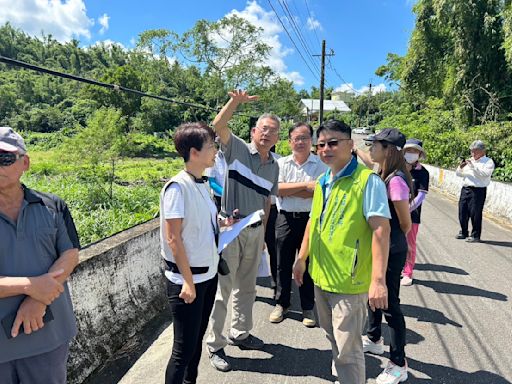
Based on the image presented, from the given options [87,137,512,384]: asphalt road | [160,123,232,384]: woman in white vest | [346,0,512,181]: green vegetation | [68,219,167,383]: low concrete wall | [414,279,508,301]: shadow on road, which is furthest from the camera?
[346,0,512,181]: green vegetation

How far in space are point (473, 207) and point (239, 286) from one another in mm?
5514

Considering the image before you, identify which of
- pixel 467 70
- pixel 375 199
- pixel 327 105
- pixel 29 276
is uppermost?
pixel 327 105

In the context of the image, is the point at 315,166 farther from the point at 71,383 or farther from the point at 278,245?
the point at 71,383

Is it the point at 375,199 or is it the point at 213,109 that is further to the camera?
the point at 213,109

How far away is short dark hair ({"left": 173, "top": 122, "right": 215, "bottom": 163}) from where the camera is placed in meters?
2.28

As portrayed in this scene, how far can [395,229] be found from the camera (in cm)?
291

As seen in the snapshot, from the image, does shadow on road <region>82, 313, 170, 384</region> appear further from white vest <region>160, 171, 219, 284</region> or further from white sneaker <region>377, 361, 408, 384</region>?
white sneaker <region>377, 361, 408, 384</region>

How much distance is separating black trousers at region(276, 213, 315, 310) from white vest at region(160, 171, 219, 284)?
158 centimetres

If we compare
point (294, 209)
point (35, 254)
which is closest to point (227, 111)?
point (294, 209)

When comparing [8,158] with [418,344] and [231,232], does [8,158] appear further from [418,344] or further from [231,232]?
[418,344]

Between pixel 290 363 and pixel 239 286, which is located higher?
pixel 239 286

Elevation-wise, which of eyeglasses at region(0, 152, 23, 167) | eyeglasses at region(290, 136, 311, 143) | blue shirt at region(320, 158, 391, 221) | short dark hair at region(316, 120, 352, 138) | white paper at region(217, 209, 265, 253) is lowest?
white paper at region(217, 209, 265, 253)

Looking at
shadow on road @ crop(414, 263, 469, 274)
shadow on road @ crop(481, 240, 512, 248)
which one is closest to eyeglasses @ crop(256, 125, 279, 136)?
shadow on road @ crop(414, 263, 469, 274)

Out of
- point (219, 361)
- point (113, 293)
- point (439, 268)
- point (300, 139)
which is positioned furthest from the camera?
point (439, 268)
